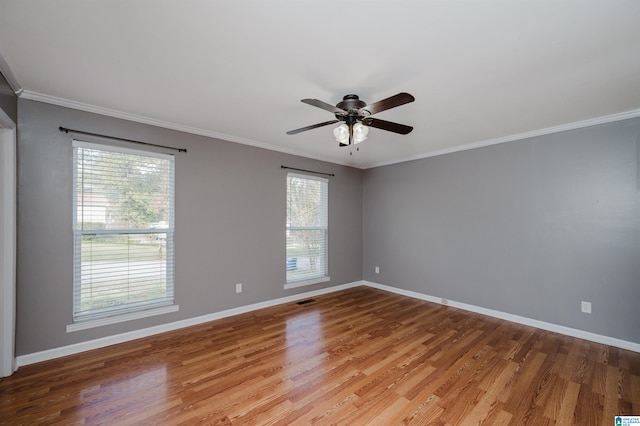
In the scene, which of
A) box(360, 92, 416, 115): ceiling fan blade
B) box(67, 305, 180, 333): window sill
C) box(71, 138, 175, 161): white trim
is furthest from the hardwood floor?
box(360, 92, 416, 115): ceiling fan blade

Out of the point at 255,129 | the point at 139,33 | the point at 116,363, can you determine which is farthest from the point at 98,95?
the point at 116,363

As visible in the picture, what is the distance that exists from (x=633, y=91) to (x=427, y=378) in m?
3.15

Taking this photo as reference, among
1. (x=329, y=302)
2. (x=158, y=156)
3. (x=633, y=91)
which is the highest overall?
(x=633, y=91)

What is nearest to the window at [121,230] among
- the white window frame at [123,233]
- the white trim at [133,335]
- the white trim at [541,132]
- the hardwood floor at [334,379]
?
the white window frame at [123,233]

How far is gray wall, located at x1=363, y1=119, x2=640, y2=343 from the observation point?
298 centimetres

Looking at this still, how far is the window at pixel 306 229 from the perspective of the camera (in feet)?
15.1

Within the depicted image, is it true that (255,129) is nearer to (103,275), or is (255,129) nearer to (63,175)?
(63,175)

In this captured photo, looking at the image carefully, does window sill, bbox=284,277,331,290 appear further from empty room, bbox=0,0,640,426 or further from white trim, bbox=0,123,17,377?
white trim, bbox=0,123,17,377

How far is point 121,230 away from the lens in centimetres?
302

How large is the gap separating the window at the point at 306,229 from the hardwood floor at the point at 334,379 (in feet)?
4.40

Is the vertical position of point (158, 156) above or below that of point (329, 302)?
above

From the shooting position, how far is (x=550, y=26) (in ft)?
5.31

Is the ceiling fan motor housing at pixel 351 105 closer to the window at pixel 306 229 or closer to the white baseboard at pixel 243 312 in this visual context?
the window at pixel 306 229

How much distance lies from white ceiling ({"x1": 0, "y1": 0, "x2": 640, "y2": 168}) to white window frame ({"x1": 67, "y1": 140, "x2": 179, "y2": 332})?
0.42 metres
